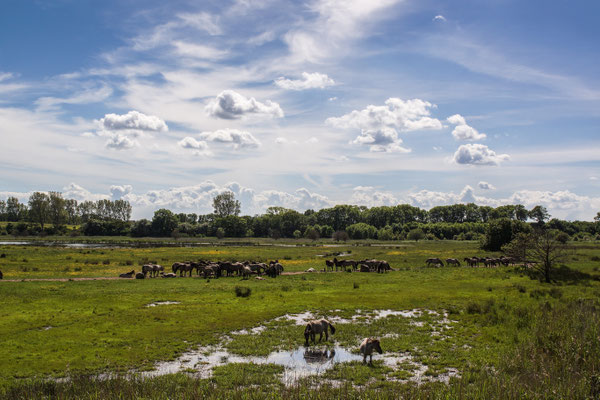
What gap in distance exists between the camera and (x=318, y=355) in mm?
16359

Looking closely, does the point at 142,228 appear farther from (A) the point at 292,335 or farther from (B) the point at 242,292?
(A) the point at 292,335

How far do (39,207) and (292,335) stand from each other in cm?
21459

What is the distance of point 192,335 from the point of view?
19.2 metres

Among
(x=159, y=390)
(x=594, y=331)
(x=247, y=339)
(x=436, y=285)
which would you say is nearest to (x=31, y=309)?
(x=247, y=339)

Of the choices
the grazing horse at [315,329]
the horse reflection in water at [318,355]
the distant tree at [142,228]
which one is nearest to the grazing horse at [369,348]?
the horse reflection in water at [318,355]

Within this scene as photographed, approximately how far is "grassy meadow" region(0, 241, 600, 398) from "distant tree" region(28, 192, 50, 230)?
181 m

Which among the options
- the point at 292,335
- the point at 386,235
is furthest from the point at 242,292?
the point at 386,235

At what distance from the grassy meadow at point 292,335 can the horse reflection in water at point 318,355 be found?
1147mm

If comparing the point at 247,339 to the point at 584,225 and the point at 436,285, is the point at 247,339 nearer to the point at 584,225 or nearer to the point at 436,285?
the point at 436,285

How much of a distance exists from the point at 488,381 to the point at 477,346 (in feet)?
25.9

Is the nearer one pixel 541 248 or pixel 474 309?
pixel 474 309

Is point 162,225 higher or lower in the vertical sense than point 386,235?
higher

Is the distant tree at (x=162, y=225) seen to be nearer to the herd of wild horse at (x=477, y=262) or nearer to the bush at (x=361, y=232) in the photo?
the bush at (x=361, y=232)

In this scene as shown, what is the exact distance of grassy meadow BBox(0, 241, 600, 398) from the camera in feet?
34.9
